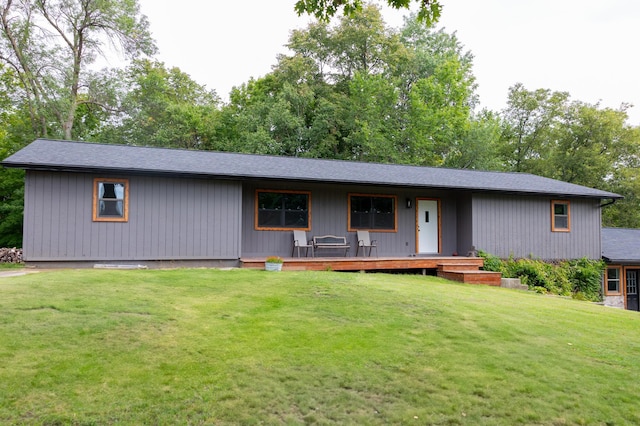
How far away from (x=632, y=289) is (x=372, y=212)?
1014 centimetres

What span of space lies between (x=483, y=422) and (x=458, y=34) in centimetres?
3168

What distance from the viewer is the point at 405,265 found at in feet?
35.7

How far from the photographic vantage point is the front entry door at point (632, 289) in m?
14.4

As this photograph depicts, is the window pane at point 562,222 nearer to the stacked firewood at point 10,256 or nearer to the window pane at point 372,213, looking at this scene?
the window pane at point 372,213

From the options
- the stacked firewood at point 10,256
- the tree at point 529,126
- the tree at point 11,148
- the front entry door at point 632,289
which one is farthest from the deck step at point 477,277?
the tree at point 529,126

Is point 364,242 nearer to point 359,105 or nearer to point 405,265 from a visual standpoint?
point 405,265

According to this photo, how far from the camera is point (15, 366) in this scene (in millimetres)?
3217

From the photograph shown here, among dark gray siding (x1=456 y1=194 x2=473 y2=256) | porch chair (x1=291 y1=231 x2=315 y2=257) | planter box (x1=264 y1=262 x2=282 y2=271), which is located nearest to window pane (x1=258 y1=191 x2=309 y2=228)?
porch chair (x1=291 y1=231 x2=315 y2=257)

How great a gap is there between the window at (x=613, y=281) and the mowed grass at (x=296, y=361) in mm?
9502

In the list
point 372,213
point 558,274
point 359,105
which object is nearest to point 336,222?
point 372,213

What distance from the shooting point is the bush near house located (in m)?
12.0

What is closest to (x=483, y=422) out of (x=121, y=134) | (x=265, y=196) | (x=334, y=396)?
(x=334, y=396)

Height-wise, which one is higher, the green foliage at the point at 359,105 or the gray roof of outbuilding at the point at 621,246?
the green foliage at the point at 359,105

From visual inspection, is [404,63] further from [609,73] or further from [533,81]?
[609,73]
